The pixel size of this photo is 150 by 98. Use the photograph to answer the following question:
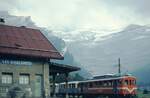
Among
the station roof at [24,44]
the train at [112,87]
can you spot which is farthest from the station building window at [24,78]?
the train at [112,87]

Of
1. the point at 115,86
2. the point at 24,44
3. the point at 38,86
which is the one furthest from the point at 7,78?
the point at 115,86

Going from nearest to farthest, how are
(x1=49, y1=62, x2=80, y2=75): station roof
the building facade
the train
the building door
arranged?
the building facade < the building door < (x1=49, y1=62, x2=80, y2=75): station roof < the train

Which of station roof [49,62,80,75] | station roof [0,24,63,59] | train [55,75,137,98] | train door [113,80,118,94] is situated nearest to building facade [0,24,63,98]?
station roof [0,24,63,59]

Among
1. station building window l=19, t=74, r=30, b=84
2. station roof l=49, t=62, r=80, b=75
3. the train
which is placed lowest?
the train

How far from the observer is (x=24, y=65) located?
99.7ft

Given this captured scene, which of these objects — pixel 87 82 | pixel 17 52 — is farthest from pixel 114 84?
pixel 17 52

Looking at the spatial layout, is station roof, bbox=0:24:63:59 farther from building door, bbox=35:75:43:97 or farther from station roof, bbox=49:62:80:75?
building door, bbox=35:75:43:97

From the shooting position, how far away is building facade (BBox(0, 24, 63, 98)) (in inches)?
1149

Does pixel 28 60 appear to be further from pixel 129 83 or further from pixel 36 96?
pixel 129 83

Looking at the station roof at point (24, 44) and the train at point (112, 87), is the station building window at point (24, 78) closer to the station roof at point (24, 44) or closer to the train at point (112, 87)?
the station roof at point (24, 44)

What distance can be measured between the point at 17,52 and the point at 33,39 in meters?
4.68

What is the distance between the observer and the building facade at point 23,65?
29188 millimetres

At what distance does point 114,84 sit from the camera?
37.5m

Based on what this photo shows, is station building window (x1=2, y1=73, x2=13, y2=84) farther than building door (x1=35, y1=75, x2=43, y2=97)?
No
